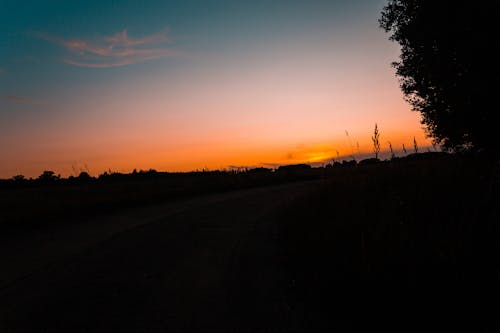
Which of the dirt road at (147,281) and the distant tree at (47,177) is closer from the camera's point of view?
the dirt road at (147,281)

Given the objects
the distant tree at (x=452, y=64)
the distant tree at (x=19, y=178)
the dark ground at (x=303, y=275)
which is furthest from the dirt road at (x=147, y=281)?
the distant tree at (x=19, y=178)

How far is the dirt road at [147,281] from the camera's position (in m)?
4.71

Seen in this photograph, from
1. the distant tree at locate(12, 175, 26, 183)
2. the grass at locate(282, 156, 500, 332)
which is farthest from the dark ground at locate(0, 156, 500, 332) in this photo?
the distant tree at locate(12, 175, 26, 183)

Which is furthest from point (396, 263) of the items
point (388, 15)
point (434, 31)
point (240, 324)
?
point (388, 15)

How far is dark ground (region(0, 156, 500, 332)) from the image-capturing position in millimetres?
4305

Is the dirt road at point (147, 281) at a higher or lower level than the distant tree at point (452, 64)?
lower

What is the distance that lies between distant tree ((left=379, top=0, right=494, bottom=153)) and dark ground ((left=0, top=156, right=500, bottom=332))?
3.33 meters

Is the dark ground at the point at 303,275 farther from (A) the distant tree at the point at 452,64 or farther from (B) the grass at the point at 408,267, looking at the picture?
(A) the distant tree at the point at 452,64

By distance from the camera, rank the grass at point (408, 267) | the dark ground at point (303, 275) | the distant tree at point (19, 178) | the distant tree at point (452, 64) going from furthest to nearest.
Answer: the distant tree at point (19, 178)
the distant tree at point (452, 64)
the dark ground at point (303, 275)
the grass at point (408, 267)

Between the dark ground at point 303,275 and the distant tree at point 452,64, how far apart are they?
3326mm

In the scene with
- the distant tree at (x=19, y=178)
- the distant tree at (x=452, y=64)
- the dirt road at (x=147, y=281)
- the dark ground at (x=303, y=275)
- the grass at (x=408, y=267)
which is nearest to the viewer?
the grass at (x=408, y=267)

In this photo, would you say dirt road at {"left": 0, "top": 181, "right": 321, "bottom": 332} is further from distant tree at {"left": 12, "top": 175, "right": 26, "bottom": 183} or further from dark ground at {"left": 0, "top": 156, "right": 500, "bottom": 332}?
distant tree at {"left": 12, "top": 175, "right": 26, "bottom": 183}

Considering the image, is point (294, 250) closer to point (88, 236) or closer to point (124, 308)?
point (124, 308)

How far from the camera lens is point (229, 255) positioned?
796 centimetres
